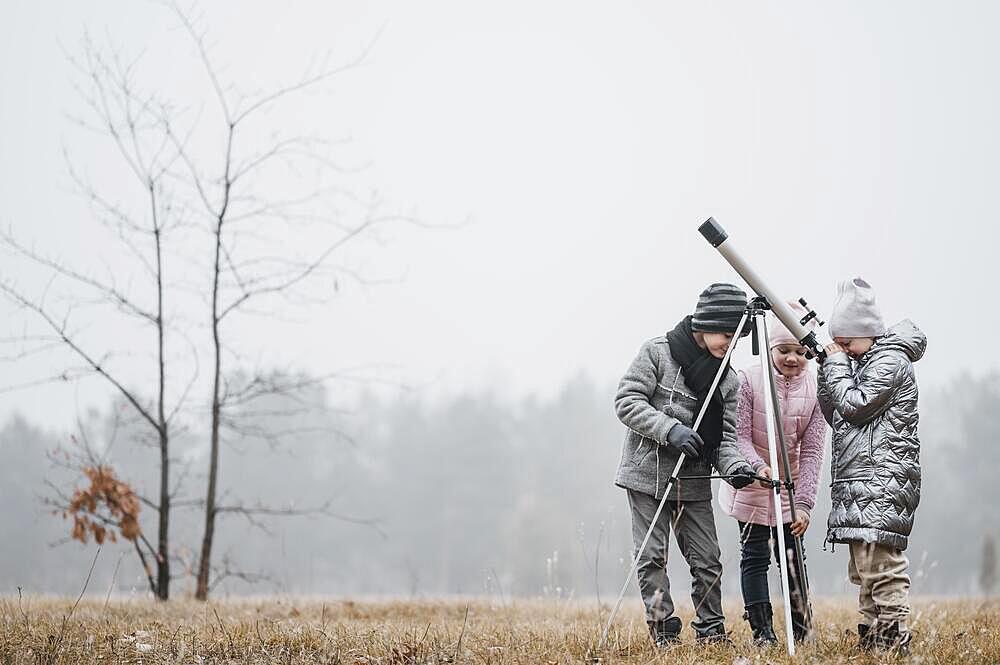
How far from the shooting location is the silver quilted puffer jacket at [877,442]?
4523 millimetres

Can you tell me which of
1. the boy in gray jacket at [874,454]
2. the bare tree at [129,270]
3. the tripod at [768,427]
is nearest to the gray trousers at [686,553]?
the tripod at [768,427]

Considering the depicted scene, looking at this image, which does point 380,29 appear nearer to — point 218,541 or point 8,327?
point 8,327

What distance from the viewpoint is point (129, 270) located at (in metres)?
8.34

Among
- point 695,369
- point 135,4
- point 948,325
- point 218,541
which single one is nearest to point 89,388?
point 135,4

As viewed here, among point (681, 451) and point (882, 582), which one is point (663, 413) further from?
point (882, 582)

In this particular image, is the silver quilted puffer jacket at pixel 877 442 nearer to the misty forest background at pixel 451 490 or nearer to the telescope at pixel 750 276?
the telescope at pixel 750 276

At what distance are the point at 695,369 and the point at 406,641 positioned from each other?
2.13m

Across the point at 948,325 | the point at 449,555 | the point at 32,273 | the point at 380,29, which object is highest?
the point at 948,325

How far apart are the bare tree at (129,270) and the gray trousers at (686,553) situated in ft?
15.5

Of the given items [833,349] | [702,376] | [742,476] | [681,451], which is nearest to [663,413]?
[681,451]

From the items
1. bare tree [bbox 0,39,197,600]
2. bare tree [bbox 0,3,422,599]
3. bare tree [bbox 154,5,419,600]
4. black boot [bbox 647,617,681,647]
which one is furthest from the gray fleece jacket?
bare tree [bbox 0,39,197,600]

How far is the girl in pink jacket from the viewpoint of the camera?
Result: 5223 mm

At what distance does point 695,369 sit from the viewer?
16.5 feet

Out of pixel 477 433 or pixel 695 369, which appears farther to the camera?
pixel 477 433
